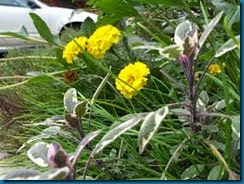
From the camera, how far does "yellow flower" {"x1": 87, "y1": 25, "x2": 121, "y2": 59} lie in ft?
7.50

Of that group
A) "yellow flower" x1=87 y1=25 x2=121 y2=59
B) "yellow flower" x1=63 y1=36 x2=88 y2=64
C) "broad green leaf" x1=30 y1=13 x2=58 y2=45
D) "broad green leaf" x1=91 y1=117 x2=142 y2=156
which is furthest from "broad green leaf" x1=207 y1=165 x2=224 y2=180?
"broad green leaf" x1=30 y1=13 x2=58 y2=45

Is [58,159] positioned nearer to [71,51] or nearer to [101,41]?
[101,41]

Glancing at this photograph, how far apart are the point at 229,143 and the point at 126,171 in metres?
0.48

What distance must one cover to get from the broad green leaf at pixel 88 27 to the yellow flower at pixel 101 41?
41 centimetres

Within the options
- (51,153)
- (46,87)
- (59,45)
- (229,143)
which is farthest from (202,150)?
(46,87)

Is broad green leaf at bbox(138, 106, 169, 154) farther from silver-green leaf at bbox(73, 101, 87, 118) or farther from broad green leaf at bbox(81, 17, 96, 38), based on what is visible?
broad green leaf at bbox(81, 17, 96, 38)

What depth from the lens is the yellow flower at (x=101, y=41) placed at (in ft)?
7.50

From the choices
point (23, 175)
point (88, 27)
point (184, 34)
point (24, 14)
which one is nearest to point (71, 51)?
point (88, 27)

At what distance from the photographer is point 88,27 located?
9.00 feet

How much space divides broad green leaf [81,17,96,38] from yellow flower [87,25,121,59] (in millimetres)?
410

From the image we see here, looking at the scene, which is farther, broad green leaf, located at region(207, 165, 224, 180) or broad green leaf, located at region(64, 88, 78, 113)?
broad green leaf, located at region(64, 88, 78, 113)

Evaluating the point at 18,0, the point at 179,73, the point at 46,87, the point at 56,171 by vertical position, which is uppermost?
the point at 56,171

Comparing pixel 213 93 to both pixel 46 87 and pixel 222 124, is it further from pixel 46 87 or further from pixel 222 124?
pixel 46 87

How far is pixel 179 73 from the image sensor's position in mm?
2299
